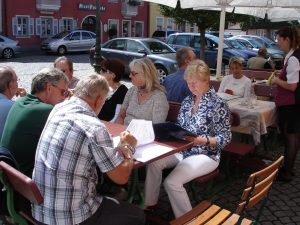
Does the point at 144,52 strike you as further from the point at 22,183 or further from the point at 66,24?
the point at 66,24

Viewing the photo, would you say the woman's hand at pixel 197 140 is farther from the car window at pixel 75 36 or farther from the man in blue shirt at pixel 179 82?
the car window at pixel 75 36

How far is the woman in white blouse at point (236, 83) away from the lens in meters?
5.94

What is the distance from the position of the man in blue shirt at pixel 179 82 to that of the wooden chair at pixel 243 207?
2041 mm

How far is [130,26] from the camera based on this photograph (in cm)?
3478

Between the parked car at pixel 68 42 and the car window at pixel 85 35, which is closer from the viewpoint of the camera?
the parked car at pixel 68 42

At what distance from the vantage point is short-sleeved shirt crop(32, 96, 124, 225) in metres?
2.24

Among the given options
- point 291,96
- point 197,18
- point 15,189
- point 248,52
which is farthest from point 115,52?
point 15,189

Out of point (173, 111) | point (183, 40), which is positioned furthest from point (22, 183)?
point (183, 40)

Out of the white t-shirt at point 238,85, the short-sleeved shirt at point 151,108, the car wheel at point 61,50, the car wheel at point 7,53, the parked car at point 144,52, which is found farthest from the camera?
the car wheel at point 61,50

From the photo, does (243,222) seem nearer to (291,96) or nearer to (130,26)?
(291,96)

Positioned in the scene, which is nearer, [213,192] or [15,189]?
[15,189]

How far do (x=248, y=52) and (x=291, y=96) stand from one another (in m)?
12.8

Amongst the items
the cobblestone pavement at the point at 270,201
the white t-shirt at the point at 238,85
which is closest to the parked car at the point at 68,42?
the white t-shirt at the point at 238,85

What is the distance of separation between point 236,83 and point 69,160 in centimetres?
423
